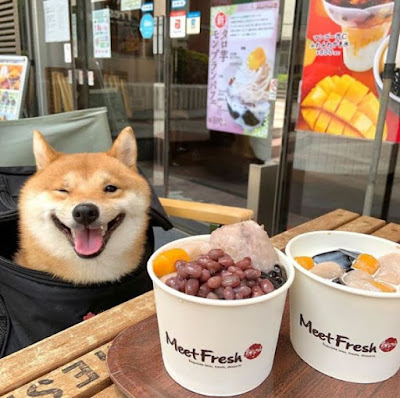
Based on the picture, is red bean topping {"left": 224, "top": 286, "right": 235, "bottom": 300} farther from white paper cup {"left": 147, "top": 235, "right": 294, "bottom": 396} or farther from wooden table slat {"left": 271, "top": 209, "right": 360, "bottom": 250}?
wooden table slat {"left": 271, "top": 209, "right": 360, "bottom": 250}

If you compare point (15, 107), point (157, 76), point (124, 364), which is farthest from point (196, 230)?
point (124, 364)

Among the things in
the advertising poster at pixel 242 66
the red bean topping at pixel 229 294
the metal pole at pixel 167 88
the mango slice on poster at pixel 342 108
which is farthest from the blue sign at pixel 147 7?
the red bean topping at pixel 229 294

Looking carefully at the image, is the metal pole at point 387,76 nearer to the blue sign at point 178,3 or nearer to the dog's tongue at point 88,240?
the dog's tongue at point 88,240

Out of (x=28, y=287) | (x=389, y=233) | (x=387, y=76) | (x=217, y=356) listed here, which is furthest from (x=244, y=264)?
(x=387, y=76)

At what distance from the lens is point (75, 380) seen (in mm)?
624

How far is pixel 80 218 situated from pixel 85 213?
0.02 meters

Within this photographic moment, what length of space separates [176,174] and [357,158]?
1559 millimetres

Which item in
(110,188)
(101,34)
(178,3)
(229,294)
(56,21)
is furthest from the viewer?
(56,21)

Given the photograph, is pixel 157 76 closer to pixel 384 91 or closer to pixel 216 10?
pixel 216 10

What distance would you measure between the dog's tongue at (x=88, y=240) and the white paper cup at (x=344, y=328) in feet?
1.79

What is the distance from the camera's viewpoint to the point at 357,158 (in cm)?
229

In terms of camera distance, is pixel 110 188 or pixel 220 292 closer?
pixel 220 292

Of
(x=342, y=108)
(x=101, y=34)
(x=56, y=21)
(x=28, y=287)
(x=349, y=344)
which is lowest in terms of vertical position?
(x=28, y=287)

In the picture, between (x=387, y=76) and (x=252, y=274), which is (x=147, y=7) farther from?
(x=252, y=274)
